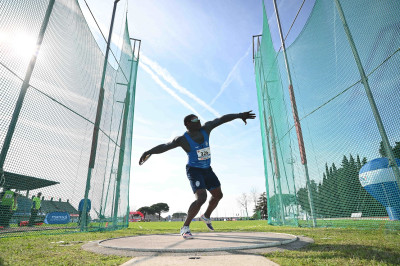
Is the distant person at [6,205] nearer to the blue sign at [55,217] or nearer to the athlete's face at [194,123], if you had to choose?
the athlete's face at [194,123]

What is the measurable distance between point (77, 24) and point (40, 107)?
282 cm

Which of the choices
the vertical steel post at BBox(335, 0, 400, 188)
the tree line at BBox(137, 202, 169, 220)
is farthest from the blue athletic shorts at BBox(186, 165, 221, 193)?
the tree line at BBox(137, 202, 169, 220)

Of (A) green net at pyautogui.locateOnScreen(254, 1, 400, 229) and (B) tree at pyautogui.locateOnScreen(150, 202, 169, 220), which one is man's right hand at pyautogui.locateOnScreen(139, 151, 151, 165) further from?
(B) tree at pyautogui.locateOnScreen(150, 202, 169, 220)

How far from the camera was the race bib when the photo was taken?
12.8 ft

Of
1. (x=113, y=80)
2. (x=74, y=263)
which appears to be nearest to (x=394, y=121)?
(x=74, y=263)

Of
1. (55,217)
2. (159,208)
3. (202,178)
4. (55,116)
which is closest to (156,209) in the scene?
(159,208)

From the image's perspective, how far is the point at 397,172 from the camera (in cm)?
333

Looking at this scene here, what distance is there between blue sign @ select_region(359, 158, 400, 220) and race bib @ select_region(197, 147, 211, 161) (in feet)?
9.50

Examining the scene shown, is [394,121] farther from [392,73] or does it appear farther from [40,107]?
[40,107]

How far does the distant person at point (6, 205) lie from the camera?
3967 millimetres

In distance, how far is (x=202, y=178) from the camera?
3.82 m

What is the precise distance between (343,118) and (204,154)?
10.2ft

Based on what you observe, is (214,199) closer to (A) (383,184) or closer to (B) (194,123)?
(B) (194,123)

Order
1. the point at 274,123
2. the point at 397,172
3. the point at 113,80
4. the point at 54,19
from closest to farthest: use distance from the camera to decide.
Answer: the point at 397,172 → the point at 54,19 → the point at 113,80 → the point at 274,123
